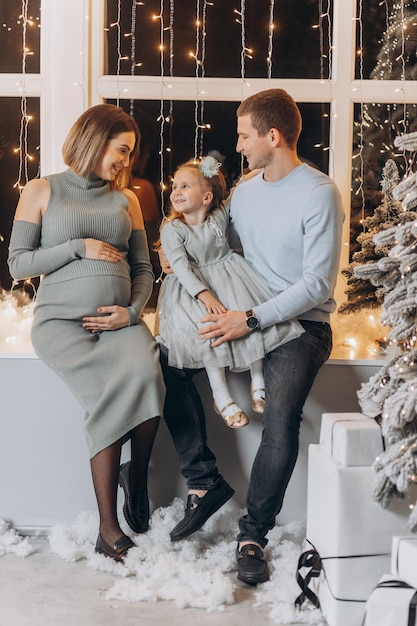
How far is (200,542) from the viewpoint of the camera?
270 centimetres

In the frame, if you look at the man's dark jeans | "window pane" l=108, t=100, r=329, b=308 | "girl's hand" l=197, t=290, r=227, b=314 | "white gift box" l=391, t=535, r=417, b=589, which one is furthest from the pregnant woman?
"white gift box" l=391, t=535, r=417, b=589

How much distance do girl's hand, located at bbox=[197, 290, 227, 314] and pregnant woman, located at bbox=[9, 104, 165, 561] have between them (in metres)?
0.23

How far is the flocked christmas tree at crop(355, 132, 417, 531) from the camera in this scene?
1.96m

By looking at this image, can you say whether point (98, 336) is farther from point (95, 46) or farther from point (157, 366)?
point (95, 46)

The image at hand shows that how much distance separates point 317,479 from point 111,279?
0.98 metres

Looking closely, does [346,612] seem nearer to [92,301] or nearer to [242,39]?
[92,301]

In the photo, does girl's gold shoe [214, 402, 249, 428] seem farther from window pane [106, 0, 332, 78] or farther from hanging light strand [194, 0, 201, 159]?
window pane [106, 0, 332, 78]

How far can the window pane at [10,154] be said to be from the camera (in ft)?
11.4

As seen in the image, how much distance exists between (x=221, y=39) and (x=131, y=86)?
0.43 m

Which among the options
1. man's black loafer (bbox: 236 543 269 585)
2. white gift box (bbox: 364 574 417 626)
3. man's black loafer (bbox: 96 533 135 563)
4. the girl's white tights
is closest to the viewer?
white gift box (bbox: 364 574 417 626)

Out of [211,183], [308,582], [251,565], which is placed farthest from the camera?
[211,183]

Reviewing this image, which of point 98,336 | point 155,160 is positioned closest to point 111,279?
point 98,336

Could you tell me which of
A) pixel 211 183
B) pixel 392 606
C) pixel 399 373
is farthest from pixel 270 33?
pixel 392 606

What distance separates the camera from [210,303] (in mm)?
2633
